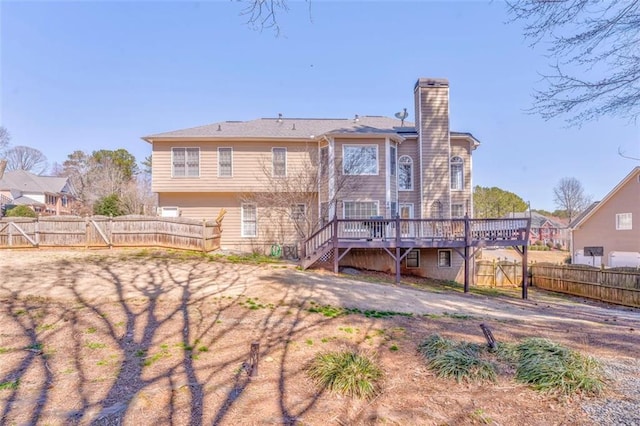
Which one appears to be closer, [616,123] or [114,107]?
[616,123]

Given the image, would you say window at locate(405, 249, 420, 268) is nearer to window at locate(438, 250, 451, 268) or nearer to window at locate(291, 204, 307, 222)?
window at locate(438, 250, 451, 268)

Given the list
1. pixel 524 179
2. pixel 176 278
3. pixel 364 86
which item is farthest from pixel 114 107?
pixel 524 179

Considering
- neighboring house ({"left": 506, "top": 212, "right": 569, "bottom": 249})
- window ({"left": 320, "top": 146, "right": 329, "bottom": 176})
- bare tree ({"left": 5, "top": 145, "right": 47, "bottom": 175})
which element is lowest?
neighboring house ({"left": 506, "top": 212, "right": 569, "bottom": 249})

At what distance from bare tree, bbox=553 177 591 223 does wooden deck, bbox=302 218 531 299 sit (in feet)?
168

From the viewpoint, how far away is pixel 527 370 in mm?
3857

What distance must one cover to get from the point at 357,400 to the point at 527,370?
2.08m

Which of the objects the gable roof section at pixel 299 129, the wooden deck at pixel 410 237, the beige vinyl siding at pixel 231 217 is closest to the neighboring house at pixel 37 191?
the beige vinyl siding at pixel 231 217

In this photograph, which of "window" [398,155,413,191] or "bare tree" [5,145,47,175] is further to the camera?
"bare tree" [5,145,47,175]

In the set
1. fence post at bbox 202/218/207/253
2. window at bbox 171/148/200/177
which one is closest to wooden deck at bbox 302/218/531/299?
fence post at bbox 202/218/207/253

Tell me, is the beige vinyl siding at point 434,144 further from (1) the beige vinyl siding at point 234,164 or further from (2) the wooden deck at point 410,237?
(1) the beige vinyl siding at point 234,164

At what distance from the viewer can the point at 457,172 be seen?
17281 mm

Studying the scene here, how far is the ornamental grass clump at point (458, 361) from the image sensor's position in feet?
Answer: 12.6

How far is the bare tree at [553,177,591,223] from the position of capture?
53.5 m

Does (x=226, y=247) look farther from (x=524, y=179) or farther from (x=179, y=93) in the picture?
(x=524, y=179)
